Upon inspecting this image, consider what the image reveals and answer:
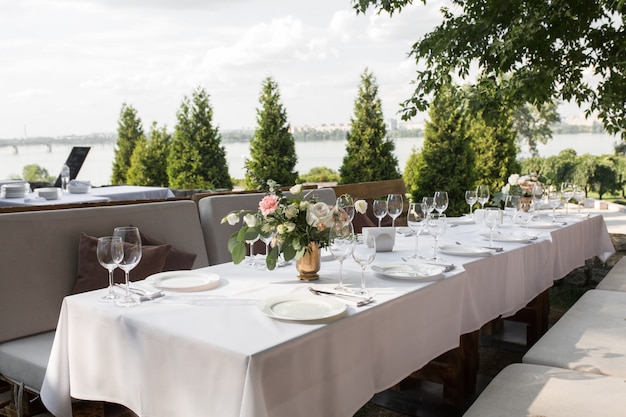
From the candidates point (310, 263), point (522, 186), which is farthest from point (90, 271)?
point (522, 186)

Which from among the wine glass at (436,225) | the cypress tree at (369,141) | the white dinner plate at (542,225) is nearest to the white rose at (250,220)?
the wine glass at (436,225)

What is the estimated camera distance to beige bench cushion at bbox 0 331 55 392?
2266mm

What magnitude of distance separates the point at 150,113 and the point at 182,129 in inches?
55.9

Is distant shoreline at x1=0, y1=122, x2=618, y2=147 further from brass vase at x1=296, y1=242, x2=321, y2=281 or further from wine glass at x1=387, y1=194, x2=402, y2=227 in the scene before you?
brass vase at x1=296, y1=242, x2=321, y2=281

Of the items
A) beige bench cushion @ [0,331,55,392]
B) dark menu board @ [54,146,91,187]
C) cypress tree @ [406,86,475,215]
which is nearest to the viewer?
beige bench cushion @ [0,331,55,392]

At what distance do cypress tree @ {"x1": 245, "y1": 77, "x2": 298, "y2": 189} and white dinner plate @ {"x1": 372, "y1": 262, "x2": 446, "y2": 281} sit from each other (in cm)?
659

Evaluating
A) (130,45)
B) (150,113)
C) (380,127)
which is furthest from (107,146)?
(130,45)

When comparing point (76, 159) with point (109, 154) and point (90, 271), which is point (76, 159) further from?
point (90, 271)

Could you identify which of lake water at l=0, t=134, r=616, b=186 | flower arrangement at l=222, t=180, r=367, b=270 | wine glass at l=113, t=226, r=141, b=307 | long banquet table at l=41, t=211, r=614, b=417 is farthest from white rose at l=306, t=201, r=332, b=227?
lake water at l=0, t=134, r=616, b=186

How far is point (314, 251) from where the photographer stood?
2.16 metres

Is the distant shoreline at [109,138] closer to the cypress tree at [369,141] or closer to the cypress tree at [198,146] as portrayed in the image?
the cypress tree at [198,146]

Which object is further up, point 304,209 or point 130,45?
point 130,45

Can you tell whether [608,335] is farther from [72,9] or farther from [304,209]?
[72,9]

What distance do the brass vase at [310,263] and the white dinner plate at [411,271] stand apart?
0.80ft
